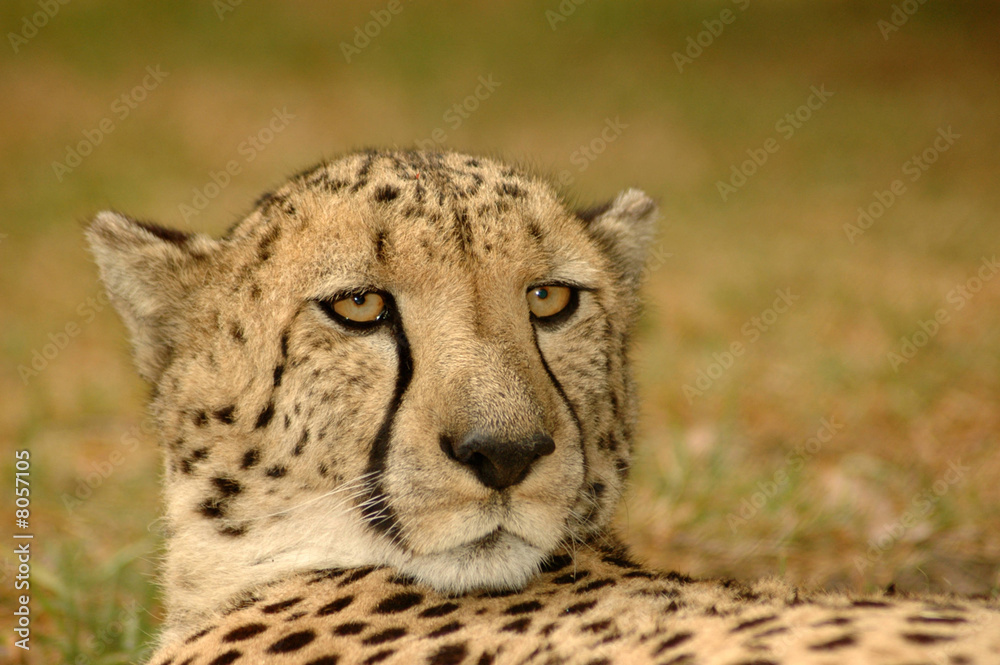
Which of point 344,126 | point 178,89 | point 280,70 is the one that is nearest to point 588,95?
point 344,126

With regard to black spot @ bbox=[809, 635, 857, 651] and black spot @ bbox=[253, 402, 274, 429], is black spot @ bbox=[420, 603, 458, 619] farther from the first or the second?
black spot @ bbox=[809, 635, 857, 651]

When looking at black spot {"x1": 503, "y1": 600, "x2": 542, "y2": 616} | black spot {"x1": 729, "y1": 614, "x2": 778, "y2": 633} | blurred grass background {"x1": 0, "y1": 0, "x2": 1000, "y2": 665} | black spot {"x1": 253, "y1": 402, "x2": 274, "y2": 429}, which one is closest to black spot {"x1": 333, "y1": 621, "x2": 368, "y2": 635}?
black spot {"x1": 503, "y1": 600, "x2": 542, "y2": 616}

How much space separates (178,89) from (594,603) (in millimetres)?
12155

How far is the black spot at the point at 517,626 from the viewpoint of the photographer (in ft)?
5.92

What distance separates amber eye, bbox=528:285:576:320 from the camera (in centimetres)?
224

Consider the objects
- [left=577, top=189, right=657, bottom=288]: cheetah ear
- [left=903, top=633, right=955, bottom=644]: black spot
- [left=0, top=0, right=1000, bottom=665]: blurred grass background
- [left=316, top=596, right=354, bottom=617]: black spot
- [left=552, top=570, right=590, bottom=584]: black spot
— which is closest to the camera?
[left=903, top=633, right=955, bottom=644]: black spot

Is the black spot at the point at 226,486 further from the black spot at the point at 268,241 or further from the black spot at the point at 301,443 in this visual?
the black spot at the point at 268,241

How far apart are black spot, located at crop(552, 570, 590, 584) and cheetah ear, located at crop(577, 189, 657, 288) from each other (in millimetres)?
937

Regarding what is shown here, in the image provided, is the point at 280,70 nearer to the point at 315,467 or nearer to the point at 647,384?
the point at 647,384

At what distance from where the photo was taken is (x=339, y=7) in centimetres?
1491

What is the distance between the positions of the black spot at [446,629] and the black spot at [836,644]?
2.15ft

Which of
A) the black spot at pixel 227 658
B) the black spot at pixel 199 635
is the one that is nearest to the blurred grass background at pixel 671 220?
the black spot at pixel 199 635

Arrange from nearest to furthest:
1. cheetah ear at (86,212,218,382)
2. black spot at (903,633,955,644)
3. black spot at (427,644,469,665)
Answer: black spot at (903,633,955,644)
black spot at (427,644,469,665)
cheetah ear at (86,212,218,382)

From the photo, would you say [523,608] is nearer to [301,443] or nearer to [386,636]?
[386,636]
